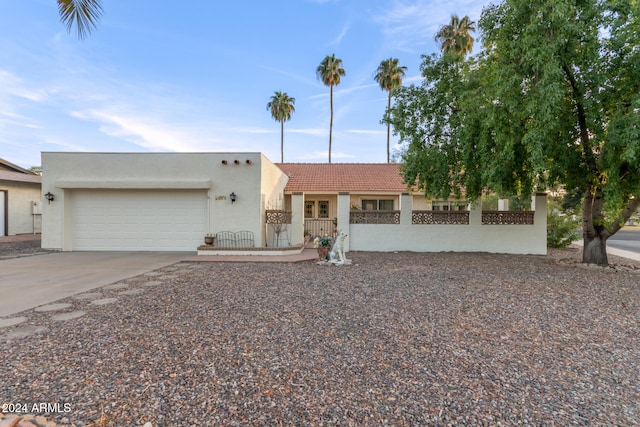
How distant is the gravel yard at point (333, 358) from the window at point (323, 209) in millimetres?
12924

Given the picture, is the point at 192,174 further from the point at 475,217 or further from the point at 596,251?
the point at 596,251

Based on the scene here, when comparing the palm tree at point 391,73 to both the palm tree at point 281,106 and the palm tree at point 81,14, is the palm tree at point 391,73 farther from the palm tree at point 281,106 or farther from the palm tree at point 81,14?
the palm tree at point 81,14

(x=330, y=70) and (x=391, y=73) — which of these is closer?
(x=391, y=73)

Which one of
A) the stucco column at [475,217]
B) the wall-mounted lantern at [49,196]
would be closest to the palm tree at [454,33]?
the stucco column at [475,217]

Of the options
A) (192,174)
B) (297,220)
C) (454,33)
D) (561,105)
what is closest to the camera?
(561,105)

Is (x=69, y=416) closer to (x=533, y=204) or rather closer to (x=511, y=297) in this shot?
(x=511, y=297)

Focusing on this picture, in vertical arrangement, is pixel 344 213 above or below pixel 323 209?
below

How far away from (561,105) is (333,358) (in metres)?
8.39

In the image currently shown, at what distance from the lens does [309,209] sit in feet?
64.1

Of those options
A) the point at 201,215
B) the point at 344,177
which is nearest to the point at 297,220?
the point at 201,215

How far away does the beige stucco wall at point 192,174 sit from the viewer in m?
12.0

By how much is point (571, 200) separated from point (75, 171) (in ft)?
137

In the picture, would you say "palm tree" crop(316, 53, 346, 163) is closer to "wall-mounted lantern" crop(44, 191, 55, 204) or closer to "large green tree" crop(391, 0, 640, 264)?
"large green tree" crop(391, 0, 640, 264)

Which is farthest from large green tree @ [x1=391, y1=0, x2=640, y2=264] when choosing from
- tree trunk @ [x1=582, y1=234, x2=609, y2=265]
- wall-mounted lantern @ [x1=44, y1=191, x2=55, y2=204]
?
wall-mounted lantern @ [x1=44, y1=191, x2=55, y2=204]
